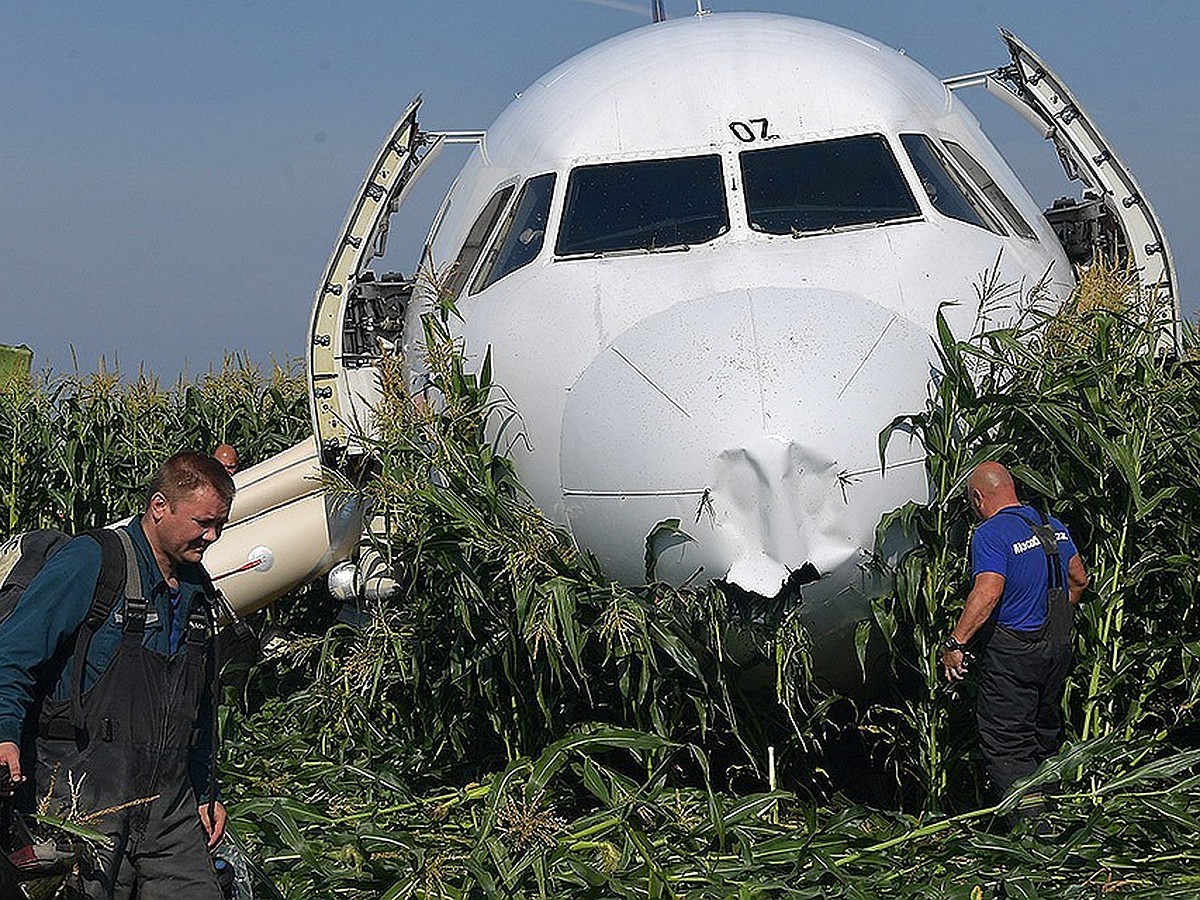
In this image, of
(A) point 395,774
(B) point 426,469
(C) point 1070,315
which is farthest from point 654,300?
(A) point 395,774

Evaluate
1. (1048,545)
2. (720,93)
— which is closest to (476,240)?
(720,93)

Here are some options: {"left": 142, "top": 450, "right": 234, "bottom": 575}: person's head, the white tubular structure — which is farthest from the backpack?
the white tubular structure

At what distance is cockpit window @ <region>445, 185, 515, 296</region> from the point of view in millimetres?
8328

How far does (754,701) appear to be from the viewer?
22.8 ft

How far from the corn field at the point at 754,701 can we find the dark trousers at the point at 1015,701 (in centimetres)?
18

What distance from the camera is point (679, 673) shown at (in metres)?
6.85

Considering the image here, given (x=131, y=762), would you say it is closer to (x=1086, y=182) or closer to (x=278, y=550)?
(x=278, y=550)

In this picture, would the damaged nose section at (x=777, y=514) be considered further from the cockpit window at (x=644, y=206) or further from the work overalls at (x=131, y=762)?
the work overalls at (x=131, y=762)

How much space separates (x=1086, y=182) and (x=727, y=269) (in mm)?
3101

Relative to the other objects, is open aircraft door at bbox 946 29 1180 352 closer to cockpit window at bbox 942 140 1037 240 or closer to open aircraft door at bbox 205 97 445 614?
Result: cockpit window at bbox 942 140 1037 240

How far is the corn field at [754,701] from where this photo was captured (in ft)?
19.7

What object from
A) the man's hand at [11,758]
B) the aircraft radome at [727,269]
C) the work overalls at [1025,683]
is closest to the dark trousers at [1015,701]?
the work overalls at [1025,683]

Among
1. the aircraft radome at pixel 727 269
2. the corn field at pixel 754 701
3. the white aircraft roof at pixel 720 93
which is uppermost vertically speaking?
the white aircraft roof at pixel 720 93

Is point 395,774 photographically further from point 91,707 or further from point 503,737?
point 91,707
